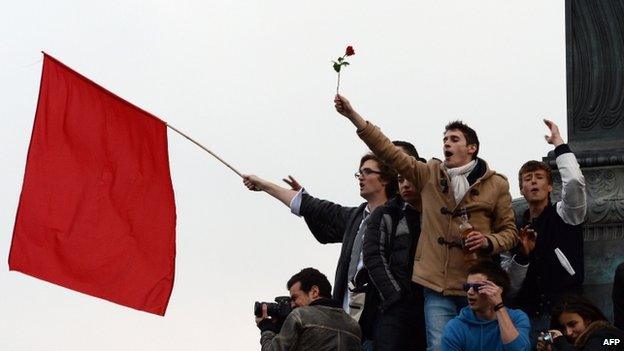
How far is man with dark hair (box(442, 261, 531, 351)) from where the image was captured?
55.0 ft

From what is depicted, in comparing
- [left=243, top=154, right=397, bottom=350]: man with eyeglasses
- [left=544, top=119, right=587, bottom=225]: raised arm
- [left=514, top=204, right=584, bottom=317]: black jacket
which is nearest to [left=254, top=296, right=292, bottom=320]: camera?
[left=243, top=154, right=397, bottom=350]: man with eyeglasses

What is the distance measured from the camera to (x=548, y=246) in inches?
706

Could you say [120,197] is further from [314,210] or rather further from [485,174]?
[485,174]

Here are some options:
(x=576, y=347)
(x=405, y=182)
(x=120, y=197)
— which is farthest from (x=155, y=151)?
(x=576, y=347)

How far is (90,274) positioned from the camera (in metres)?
20.5

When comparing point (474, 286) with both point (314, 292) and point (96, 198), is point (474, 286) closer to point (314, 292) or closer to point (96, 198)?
point (314, 292)

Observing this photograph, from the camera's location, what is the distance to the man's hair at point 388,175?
18703 mm

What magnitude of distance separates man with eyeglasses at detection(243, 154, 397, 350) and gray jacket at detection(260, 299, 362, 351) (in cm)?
85

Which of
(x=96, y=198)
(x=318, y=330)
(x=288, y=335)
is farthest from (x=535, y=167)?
(x=96, y=198)

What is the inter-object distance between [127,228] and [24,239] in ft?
4.00

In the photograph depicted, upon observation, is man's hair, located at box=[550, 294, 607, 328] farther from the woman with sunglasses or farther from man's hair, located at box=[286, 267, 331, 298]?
man's hair, located at box=[286, 267, 331, 298]

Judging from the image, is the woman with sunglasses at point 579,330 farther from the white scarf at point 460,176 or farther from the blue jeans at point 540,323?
the white scarf at point 460,176

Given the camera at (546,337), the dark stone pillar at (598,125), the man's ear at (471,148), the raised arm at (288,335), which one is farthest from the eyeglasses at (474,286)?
the dark stone pillar at (598,125)

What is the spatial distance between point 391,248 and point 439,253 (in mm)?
529
